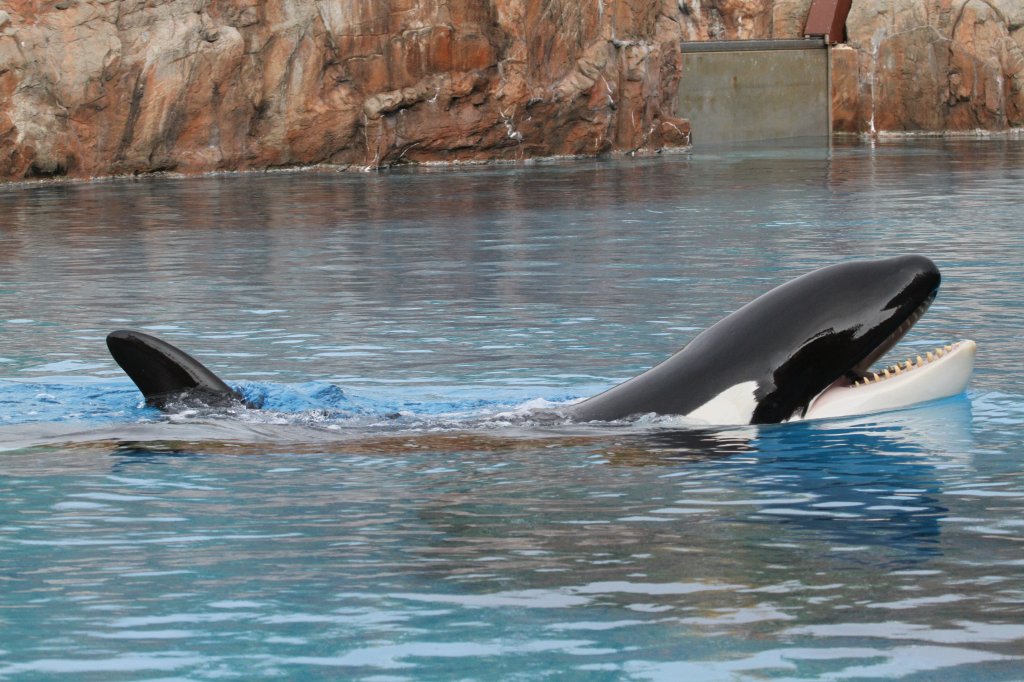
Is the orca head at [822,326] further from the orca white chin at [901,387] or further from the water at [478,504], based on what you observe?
the water at [478,504]

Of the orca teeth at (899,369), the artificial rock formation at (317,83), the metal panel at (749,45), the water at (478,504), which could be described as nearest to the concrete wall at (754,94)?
the metal panel at (749,45)

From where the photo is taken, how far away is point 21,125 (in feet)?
90.6

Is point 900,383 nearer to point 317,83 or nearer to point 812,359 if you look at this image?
point 812,359

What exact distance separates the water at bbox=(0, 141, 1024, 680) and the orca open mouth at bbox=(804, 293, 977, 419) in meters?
0.08

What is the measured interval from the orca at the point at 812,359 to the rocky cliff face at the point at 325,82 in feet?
78.6

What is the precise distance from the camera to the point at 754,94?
123 ft

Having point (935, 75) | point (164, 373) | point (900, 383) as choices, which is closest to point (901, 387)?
point (900, 383)

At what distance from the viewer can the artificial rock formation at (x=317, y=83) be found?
1123 inches

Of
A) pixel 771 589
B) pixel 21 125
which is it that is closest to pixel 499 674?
pixel 771 589

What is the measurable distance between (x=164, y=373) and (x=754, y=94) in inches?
1292

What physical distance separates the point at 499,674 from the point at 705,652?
44cm

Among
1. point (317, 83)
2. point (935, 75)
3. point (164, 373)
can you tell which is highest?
point (317, 83)

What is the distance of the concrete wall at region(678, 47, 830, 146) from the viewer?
122ft

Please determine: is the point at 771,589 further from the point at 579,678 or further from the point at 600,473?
the point at 600,473
